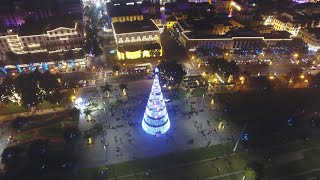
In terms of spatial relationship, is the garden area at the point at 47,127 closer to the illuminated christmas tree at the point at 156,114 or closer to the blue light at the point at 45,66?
→ the illuminated christmas tree at the point at 156,114

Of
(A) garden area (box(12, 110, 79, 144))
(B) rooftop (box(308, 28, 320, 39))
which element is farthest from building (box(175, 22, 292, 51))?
(A) garden area (box(12, 110, 79, 144))

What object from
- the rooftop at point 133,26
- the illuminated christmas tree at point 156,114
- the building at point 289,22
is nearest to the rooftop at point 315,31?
the building at point 289,22

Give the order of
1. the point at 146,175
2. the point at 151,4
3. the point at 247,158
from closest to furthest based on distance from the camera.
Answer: the point at 146,175, the point at 247,158, the point at 151,4

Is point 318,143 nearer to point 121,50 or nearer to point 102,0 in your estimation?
point 121,50

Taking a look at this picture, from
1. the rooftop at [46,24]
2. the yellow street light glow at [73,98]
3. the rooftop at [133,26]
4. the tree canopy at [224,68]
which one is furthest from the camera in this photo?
the rooftop at [133,26]

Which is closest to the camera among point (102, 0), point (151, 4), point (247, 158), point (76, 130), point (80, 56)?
point (247, 158)

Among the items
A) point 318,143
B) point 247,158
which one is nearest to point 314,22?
point 318,143

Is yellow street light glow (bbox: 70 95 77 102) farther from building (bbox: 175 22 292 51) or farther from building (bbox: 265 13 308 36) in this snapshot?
building (bbox: 265 13 308 36)
